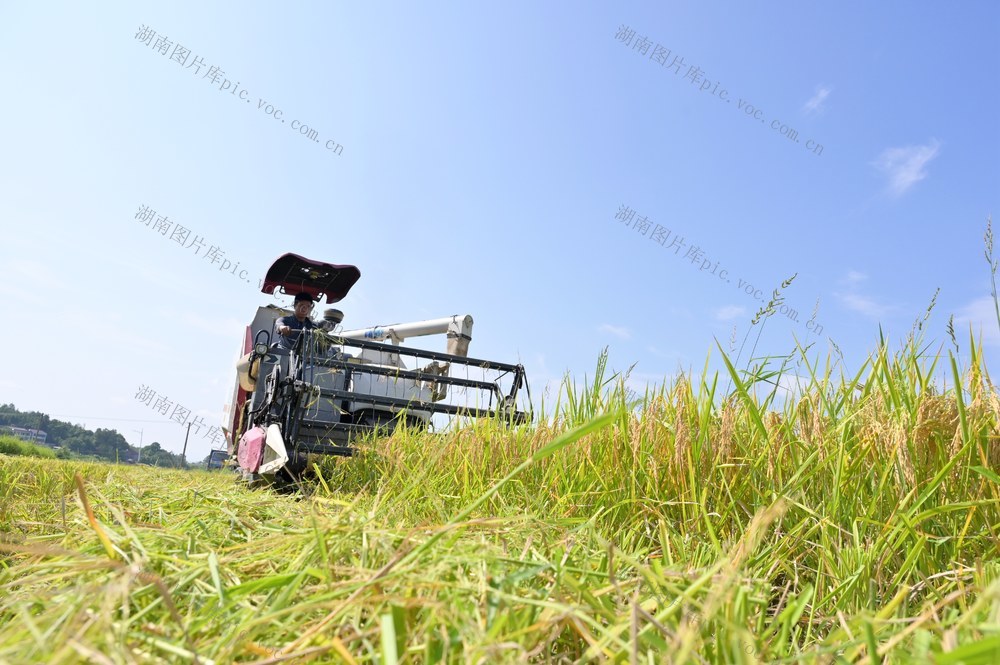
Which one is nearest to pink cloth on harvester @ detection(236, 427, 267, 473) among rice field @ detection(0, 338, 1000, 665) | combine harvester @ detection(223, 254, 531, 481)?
combine harvester @ detection(223, 254, 531, 481)

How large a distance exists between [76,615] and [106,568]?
40 centimetres

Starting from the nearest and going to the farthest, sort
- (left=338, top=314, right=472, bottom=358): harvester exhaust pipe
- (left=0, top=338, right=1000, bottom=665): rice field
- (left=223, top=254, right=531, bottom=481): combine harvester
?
(left=0, top=338, right=1000, bottom=665): rice field
(left=223, top=254, right=531, bottom=481): combine harvester
(left=338, top=314, right=472, bottom=358): harvester exhaust pipe

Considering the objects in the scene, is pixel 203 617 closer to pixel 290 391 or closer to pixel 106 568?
pixel 106 568

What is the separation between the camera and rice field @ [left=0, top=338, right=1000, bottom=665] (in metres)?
1.07

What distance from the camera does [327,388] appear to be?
7.78 meters

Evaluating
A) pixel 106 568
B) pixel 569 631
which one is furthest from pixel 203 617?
pixel 569 631

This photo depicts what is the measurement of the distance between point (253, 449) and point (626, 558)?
250 inches

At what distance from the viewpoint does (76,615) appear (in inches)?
42.9

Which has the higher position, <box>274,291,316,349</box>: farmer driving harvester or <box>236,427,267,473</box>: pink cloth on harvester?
<box>274,291,316,349</box>: farmer driving harvester

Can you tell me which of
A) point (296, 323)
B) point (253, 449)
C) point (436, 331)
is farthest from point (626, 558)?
point (436, 331)

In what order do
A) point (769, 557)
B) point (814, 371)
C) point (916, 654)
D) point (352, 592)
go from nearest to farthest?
Result: point (916, 654)
point (352, 592)
point (769, 557)
point (814, 371)

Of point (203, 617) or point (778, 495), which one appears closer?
point (203, 617)

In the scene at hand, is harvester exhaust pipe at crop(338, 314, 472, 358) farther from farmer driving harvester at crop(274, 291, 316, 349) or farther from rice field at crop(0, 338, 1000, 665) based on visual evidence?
rice field at crop(0, 338, 1000, 665)

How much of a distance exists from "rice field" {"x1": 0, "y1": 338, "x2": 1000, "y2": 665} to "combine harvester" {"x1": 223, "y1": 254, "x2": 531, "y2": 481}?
100 inches
